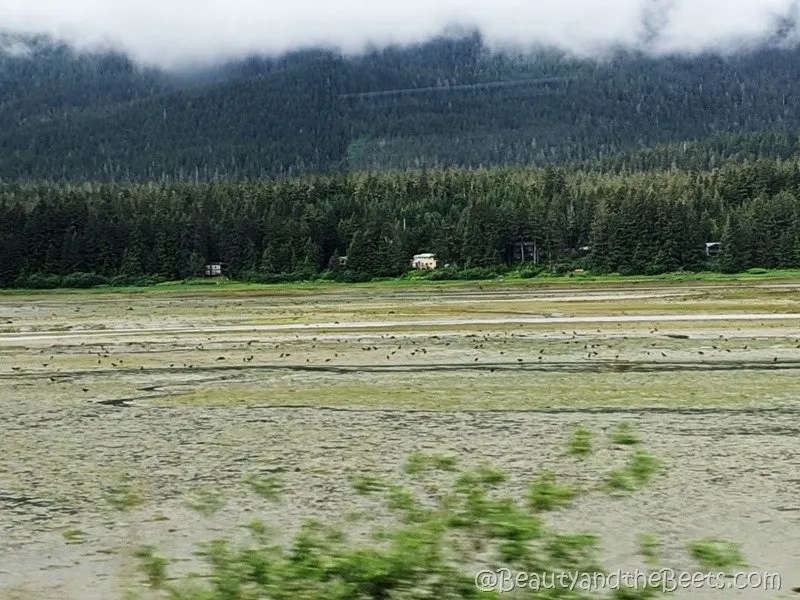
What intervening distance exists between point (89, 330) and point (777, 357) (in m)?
32.6

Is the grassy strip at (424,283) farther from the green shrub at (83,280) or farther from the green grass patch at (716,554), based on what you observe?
the green grass patch at (716,554)

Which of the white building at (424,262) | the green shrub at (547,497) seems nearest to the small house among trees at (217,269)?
the white building at (424,262)

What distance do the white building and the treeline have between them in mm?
1261

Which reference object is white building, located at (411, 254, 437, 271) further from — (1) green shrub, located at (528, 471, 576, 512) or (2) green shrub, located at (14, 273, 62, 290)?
(1) green shrub, located at (528, 471, 576, 512)

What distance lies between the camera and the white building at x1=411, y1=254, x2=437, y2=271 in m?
126

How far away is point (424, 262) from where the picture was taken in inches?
4973

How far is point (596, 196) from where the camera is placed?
5650 inches

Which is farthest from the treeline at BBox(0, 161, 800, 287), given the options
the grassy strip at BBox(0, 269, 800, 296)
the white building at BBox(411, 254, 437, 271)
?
the grassy strip at BBox(0, 269, 800, 296)

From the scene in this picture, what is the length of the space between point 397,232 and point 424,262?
5790mm

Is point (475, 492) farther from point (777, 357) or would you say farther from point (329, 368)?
point (777, 357)

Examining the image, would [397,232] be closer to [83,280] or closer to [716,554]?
[83,280]

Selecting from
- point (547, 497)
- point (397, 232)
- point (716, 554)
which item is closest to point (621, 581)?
point (547, 497)

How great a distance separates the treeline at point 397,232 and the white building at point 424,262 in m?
1.26

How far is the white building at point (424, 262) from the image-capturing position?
412 ft
